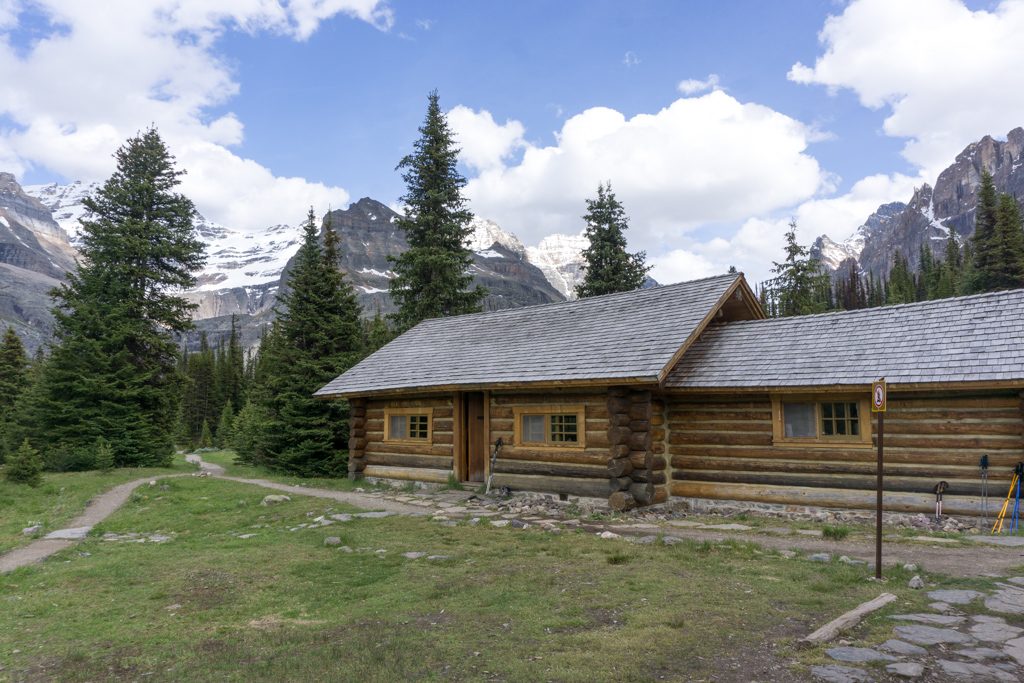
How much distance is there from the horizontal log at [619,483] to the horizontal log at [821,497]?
1586mm

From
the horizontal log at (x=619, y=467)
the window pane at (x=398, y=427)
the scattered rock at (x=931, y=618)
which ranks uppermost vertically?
the window pane at (x=398, y=427)

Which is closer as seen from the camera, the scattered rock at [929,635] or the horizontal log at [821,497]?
the scattered rock at [929,635]

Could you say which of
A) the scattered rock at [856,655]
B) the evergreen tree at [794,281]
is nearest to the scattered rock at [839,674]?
the scattered rock at [856,655]

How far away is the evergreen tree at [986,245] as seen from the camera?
4871 centimetres

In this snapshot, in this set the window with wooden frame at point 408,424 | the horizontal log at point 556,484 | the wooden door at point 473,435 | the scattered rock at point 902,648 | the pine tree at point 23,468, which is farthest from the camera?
the window with wooden frame at point 408,424

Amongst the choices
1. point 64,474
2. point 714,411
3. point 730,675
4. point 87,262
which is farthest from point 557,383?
point 87,262

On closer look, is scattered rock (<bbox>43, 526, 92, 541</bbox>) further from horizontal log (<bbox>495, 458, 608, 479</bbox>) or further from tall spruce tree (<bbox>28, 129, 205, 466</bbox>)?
tall spruce tree (<bbox>28, 129, 205, 466</bbox>)

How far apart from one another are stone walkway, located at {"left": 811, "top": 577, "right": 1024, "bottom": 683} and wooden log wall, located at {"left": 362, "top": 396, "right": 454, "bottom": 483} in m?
13.4

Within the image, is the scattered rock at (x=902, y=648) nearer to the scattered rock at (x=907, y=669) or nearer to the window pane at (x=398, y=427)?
the scattered rock at (x=907, y=669)

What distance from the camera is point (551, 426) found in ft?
53.5

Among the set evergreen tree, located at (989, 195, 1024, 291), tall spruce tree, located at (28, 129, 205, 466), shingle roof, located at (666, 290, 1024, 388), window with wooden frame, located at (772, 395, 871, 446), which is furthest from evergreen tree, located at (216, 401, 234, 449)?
evergreen tree, located at (989, 195, 1024, 291)

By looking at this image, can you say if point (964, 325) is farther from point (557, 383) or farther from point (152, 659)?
point (152, 659)

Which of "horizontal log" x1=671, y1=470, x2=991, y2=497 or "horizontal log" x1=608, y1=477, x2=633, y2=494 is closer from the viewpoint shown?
"horizontal log" x1=671, y1=470, x2=991, y2=497

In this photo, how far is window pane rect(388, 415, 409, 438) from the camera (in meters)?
20.0
